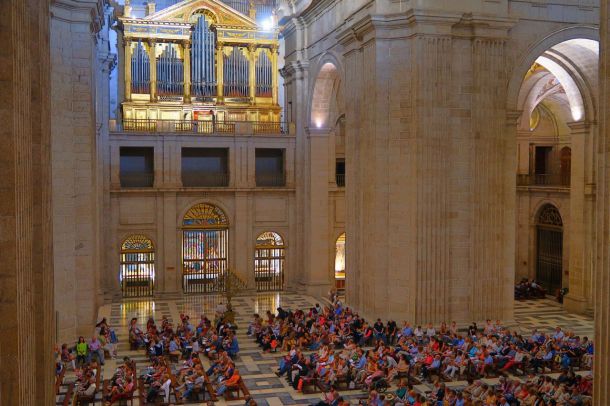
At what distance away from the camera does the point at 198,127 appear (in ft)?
92.6

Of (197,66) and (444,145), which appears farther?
(197,66)

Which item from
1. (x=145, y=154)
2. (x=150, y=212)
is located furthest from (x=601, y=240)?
(x=145, y=154)

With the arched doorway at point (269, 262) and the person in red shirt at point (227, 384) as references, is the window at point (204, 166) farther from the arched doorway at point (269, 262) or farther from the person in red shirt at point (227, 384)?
the person in red shirt at point (227, 384)

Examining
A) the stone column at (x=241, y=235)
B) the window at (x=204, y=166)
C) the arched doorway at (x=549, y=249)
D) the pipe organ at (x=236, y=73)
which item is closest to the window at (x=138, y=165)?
the window at (x=204, y=166)

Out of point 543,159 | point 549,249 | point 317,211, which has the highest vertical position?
point 543,159

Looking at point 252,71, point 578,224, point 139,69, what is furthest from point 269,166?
point 578,224

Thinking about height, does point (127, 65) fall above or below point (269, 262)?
above

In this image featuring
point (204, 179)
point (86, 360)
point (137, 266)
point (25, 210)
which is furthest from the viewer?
point (204, 179)

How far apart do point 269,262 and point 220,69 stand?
8672mm

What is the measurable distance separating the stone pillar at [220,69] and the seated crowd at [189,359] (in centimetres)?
1172

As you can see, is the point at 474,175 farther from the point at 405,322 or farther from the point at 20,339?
the point at 20,339

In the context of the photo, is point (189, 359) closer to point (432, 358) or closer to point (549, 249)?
point (432, 358)

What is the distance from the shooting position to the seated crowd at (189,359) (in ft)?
47.2

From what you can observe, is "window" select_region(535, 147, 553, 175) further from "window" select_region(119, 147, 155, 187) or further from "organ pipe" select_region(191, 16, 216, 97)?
"window" select_region(119, 147, 155, 187)
